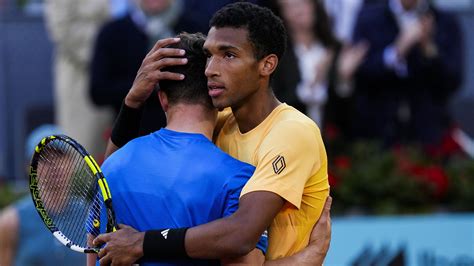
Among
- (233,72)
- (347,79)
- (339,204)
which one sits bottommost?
(339,204)

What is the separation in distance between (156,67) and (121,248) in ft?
2.16

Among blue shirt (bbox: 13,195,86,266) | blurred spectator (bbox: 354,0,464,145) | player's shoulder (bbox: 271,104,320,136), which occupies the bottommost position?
blue shirt (bbox: 13,195,86,266)

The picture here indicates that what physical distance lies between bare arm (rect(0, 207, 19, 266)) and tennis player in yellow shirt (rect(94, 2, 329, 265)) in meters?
3.26

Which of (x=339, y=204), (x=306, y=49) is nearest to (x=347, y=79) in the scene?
(x=306, y=49)

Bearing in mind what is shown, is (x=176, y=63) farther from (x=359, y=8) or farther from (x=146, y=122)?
(x=359, y=8)

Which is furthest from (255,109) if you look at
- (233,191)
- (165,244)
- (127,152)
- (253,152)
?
(165,244)

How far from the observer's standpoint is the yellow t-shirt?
3.96 meters

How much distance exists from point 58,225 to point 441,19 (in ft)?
16.7

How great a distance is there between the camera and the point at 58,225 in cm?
425

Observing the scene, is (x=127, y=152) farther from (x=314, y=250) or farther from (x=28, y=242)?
(x=28, y=242)

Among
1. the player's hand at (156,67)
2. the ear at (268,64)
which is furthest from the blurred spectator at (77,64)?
the ear at (268,64)

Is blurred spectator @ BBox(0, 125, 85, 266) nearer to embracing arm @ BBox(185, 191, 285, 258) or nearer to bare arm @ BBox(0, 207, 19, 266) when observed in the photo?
bare arm @ BBox(0, 207, 19, 266)

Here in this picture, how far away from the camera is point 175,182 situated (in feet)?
13.0

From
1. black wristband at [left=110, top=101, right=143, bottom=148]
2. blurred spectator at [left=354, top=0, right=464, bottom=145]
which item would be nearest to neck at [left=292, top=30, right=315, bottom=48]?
blurred spectator at [left=354, top=0, right=464, bottom=145]
